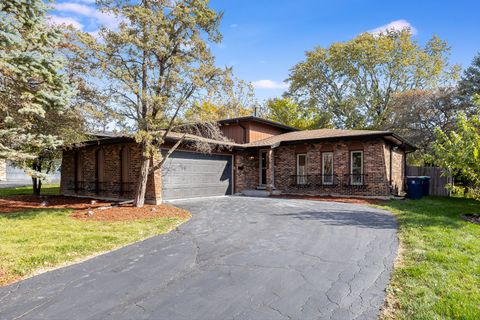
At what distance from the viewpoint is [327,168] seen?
1597 cm

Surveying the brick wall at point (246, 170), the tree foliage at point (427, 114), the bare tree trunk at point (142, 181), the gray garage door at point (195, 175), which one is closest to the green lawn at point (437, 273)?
the bare tree trunk at point (142, 181)

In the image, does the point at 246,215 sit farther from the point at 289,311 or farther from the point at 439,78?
the point at 439,78

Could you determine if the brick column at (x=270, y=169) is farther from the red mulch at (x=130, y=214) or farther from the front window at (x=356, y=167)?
the red mulch at (x=130, y=214)

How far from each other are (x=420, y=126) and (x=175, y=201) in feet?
63.4

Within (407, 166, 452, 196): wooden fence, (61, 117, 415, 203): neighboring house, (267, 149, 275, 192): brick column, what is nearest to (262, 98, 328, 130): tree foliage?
(407, 166, 452, 196): wooden fence

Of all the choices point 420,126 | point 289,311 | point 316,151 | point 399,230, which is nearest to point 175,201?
point 316,151

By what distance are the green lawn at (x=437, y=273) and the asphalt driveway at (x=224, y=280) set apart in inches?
9.8

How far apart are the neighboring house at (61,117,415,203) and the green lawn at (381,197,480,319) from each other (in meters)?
7.34

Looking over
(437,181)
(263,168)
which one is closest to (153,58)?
(263,168)

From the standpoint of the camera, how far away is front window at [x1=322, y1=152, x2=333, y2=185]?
52.0ft

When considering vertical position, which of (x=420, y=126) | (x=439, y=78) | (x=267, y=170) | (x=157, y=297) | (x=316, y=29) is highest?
(x=439, y=78)

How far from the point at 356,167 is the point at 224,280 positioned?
1252cm

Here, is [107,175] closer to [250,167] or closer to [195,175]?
[195,175]

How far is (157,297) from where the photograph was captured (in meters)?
3.75
